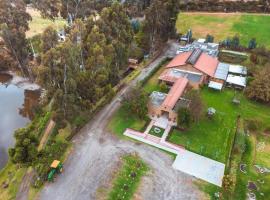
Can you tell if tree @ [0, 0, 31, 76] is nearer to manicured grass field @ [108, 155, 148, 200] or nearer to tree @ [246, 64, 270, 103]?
manicured grass field @ [108, 155, 148, 200]

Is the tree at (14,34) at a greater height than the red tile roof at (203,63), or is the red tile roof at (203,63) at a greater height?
the tree at (14,34)

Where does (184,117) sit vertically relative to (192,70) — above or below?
below

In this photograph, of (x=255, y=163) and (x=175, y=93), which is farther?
(x=175, y=93)

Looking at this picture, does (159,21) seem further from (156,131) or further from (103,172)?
(103,172)

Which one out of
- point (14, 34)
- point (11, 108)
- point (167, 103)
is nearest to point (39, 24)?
point (14, 34)

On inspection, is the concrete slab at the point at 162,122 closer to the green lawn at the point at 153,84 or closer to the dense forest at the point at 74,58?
the green lawn at the point at 153,84

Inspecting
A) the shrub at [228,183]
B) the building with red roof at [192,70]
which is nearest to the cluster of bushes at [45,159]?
the shrub at [228,183]
